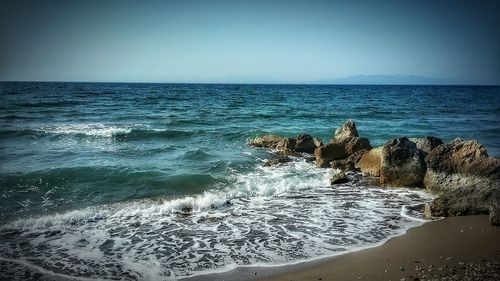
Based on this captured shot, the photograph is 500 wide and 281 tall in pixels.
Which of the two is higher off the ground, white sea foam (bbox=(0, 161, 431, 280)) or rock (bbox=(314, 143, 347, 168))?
rock (bbox=(314, 143, 347, 168))

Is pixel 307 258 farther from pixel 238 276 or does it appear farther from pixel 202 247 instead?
pixel 202 247

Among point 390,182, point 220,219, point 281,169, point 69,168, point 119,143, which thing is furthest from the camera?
point 119,143

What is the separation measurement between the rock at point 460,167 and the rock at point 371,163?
1.95m

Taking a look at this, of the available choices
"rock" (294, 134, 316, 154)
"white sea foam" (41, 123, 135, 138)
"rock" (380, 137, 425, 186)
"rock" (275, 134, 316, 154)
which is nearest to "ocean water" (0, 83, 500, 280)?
"rock" (380, 137, 425, 186)

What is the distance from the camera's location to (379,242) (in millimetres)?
6949

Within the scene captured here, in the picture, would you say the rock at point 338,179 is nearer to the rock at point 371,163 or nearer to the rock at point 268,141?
the rock at point 371,163

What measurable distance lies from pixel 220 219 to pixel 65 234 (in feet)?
11.4

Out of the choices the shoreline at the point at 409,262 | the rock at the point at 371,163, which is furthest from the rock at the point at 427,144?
the shoreline at the point at 409,262

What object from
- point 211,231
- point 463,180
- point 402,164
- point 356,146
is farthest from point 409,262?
point 356,146

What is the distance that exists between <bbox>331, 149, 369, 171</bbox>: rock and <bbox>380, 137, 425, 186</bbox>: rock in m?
2.02

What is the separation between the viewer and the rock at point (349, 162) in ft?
43.6

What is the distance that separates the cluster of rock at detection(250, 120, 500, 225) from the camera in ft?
27.3

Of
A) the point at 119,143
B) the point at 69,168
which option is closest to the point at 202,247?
the point at 69,168

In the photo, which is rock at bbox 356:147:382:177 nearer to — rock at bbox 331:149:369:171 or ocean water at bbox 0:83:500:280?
rock at bbox 331:149:369:171
